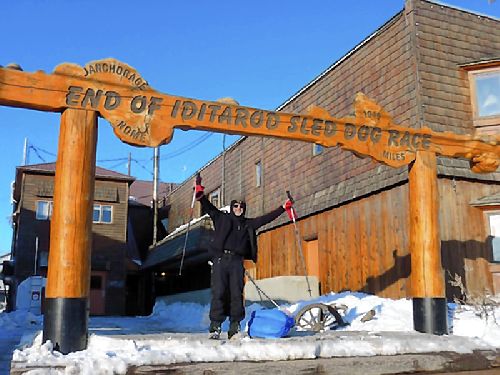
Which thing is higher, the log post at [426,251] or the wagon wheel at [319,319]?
the log post at [426,251]

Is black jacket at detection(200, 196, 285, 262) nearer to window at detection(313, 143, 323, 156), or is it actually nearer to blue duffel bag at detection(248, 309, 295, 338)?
blue duffel bag at detection(248, 309, 295, 338)

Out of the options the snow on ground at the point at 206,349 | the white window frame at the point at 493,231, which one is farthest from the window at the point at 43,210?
the snow on ground at the point at 206,349

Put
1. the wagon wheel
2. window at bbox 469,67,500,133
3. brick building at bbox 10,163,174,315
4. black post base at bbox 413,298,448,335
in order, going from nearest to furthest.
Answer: black post base at bbox 413,298,448,335 < the wagon wheel < window at bbox 469,67,500,133 < brick building at bbox 10,163,174,315

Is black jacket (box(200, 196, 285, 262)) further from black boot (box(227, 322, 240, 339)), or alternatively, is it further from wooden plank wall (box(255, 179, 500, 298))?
wooden plank wall (box(255, 179, 500, 298))

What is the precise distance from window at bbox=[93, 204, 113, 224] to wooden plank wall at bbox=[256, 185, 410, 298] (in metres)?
14.7

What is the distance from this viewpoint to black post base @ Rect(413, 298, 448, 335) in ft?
24.7

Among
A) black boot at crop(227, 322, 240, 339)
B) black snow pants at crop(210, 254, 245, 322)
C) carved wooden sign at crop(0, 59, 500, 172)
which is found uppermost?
carved wooden sign at crop(0, 59, 500, 172)

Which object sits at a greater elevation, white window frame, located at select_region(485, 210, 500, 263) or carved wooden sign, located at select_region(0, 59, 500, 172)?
carved wooden sign, located at select_region(0, 59, 500, 172)

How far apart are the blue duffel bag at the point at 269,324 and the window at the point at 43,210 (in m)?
22.9

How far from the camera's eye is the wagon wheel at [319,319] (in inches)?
398

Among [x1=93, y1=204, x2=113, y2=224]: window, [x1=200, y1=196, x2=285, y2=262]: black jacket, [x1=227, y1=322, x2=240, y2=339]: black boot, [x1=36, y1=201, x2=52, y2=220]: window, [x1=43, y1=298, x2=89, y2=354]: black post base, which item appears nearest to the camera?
[x1=43, y1=298, x2=89, y2=354]: black post base

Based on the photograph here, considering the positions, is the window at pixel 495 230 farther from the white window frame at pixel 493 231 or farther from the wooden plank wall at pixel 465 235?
the wooden plank wall at pixel 465 235

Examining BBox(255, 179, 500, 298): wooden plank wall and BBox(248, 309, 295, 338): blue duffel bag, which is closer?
BBox(248, 309, 295, 338): blue duffel bag

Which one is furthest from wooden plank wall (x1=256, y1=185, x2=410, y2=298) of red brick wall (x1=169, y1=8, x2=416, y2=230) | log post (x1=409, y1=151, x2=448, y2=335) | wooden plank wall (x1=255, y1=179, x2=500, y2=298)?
log post (x1=409, y1=151, x2=448, y2=335)
